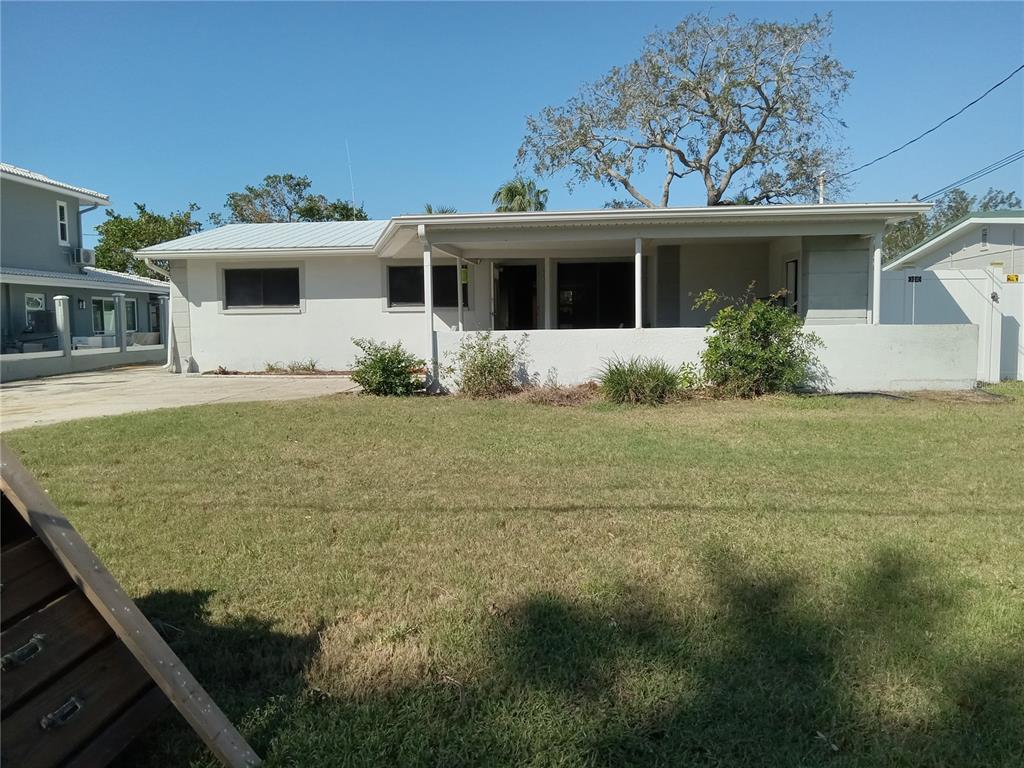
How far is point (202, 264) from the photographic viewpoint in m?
16.7

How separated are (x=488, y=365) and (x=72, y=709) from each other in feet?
32.1

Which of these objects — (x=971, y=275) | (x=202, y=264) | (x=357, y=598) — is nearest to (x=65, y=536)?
(x=357, y=598)

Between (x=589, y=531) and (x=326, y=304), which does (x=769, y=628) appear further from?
(x=326, y=304)

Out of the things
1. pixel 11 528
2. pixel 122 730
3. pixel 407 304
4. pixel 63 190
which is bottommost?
pixel 122 730

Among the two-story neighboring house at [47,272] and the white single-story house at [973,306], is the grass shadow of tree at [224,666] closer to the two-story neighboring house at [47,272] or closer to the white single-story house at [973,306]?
the white single-story house at [973,306]

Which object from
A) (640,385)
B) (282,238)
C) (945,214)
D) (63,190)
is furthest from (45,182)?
(945,214)

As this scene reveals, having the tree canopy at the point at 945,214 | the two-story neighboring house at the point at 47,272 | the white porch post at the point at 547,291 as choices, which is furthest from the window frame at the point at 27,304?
the tree canopy at the point at 945,214

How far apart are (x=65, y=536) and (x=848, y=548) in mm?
3934

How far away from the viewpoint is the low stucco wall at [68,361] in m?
17.0

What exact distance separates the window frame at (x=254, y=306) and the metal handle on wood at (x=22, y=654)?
590 inches

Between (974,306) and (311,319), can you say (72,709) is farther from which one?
(311,319)

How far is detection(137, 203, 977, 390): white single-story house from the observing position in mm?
11500

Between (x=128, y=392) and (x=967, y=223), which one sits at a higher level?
(x=967, y=223)

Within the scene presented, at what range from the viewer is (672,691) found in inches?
111
